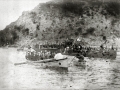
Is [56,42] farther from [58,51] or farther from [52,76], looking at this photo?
[52,76]

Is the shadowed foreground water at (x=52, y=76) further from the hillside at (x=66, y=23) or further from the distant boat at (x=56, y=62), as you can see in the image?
the hillside at (x=66, y=23)

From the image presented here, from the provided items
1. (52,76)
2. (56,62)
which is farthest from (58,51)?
(52,76)

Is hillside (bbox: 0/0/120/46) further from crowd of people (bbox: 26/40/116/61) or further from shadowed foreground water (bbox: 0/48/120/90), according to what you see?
shadowed foreground water (bbox: 0/48/120/90)

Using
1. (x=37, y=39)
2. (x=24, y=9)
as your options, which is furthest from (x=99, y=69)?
(x=24, y=9)

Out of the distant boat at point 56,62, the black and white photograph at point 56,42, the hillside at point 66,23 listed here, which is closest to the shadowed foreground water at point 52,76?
the black and white photograph at point 56,42

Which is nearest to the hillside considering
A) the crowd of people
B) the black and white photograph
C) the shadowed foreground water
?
the black and white photograph

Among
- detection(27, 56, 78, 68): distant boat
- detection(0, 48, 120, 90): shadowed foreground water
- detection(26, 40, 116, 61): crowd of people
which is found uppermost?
detection(26, 40, 116, 61): crowd of people

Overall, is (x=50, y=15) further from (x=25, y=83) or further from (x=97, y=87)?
(x=97, y=87)

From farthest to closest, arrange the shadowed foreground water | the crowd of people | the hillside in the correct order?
the crowd of people → the hillside → the shadowed foreground water
